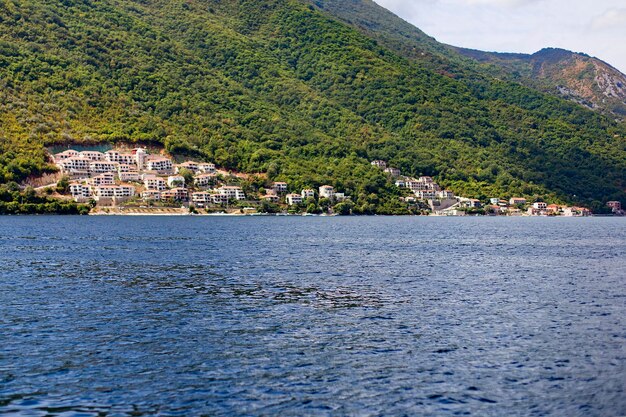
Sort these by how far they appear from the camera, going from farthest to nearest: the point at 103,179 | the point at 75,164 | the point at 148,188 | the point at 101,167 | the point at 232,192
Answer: the point at 232,192, the point at 101,167, the point at 148,188, the point at 75,164, the point at 103,179

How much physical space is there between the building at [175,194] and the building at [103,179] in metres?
15.6

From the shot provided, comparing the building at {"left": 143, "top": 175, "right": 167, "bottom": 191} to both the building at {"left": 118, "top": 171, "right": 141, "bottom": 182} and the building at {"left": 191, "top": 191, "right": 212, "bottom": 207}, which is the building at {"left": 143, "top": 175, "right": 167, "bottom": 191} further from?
the building at {"left": 191, "top": 191, "right": 212, "bottom": 207}

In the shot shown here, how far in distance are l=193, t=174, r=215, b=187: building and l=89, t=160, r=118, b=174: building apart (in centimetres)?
2318

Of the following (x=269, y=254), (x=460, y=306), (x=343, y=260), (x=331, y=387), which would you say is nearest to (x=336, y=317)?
(x=460, y=306)

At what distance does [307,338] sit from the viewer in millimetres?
31781

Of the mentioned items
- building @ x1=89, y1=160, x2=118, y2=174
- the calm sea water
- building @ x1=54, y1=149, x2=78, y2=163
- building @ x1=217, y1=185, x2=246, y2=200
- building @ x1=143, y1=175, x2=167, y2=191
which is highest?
building @ x1=54, y1=149, x2=78, y2=163

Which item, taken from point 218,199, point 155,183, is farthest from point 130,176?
point 218,199

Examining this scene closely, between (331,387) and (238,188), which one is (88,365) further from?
(238,188)

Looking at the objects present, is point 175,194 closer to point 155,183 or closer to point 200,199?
point 200,199

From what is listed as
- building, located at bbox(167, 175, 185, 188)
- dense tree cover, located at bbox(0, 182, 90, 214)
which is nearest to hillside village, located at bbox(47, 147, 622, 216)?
building, located at bbox(167, 175, 185, 188)

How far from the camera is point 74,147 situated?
196250mm

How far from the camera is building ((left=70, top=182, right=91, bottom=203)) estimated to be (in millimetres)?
171125

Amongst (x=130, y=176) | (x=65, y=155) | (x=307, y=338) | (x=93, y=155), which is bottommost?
(x=307, y=338)

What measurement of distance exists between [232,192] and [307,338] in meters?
163
